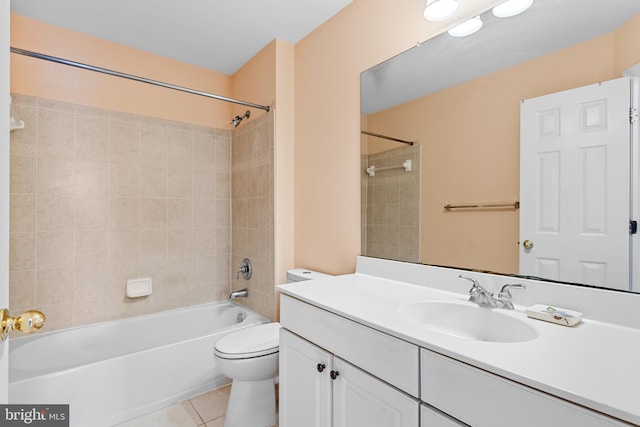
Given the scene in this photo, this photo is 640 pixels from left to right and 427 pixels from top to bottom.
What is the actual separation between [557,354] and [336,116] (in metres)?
1.59

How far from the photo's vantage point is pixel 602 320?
37.1 inches

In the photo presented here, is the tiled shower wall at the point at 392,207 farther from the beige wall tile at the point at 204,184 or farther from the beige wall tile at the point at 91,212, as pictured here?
the beige wall tile at the point at 91,212

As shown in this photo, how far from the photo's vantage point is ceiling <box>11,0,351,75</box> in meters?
1.86

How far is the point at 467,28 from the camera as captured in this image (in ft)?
4.35

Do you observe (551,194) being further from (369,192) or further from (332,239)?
(332,239)

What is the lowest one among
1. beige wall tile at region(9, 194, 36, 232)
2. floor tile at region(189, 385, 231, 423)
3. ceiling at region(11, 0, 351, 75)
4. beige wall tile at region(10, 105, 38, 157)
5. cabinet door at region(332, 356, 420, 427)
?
floor tile at region(189, 385, 231, 423)

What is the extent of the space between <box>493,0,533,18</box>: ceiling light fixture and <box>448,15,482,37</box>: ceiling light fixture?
0.23 feet

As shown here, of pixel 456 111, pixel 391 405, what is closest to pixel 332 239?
pixel 456 111

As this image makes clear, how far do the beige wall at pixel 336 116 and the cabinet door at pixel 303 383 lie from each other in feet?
2.20

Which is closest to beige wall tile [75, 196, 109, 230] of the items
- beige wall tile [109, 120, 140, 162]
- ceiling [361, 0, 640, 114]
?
beige wall tile [109, 120, 140, 162]

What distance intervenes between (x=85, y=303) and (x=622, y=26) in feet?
10.1

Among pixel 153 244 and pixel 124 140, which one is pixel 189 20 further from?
pixel 153 244

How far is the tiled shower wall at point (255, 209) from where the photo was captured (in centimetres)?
228

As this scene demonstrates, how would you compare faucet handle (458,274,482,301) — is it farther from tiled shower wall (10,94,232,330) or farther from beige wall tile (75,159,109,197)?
beige wall tile (75,159,109,197)
